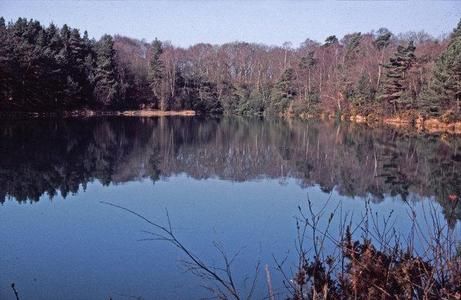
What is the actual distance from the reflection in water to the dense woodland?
8.40m

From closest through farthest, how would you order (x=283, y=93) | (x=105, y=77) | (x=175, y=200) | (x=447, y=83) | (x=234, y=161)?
1. (x=175, y=200)
2. (x=234, y=161)
3. (x=447, y=83)
4. (x=105, y=77)
5. (x=283, y=93)

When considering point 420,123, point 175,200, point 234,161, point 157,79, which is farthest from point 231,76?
point 175,200

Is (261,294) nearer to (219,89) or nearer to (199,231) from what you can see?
(199,231)

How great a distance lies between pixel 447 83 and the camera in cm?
2428

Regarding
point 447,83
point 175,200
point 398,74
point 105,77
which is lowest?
point 175,200

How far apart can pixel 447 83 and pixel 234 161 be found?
14988mm

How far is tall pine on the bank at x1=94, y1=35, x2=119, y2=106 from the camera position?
124ft

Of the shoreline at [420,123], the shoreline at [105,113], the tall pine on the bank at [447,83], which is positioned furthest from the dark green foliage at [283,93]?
the tall pine on the bank at [447,83]

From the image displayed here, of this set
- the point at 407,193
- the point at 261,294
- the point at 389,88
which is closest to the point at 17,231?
the point at 261,294

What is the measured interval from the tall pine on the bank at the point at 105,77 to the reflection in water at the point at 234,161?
54.4 ft

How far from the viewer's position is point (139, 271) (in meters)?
5.25

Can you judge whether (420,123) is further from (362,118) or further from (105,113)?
(105,113)

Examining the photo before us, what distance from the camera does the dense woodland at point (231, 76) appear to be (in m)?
28.2

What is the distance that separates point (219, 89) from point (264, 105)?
5.25 m
